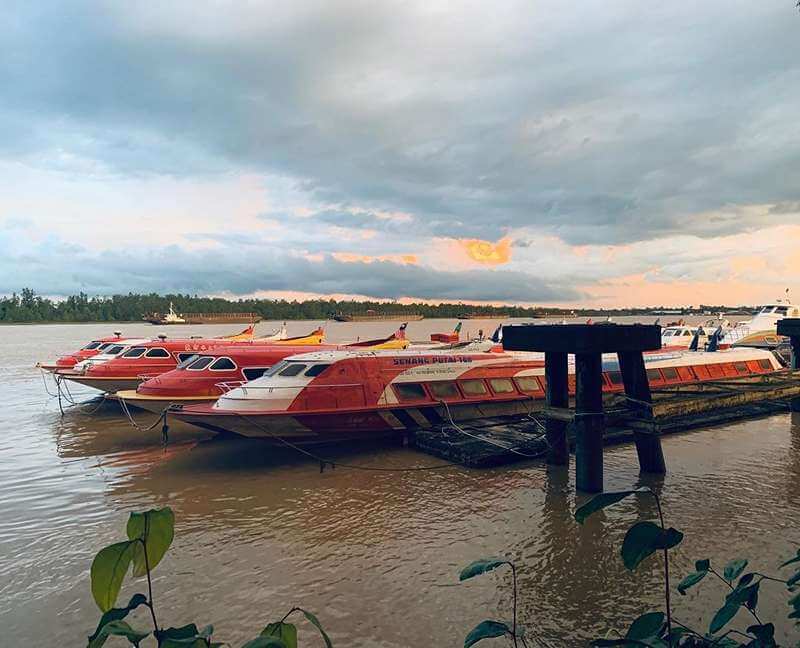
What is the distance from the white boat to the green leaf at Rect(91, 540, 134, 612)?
4797 cm

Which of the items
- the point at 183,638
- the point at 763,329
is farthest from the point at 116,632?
the point at 763,329

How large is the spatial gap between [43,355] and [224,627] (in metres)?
60.3

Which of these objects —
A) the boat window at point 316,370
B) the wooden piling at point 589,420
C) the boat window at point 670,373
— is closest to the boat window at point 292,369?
the boat window at point 316,370

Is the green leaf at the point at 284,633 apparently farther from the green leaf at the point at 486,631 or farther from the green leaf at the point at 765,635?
the green leaf at the point at 765,635

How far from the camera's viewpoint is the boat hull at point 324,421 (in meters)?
13.7

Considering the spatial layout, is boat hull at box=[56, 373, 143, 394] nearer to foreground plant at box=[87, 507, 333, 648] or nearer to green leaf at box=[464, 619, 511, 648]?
foreground plant at box=[87, 507, 333, 648]

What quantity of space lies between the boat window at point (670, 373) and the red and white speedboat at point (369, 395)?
4623 mm

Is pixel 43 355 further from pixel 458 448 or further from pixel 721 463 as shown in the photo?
pixel 721 463

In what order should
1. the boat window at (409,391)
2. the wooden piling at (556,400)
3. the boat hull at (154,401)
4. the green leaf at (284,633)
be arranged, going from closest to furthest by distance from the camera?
the green leaf at (284,633) < the wooden piling at (556,400) < the boat window at (409,391) < the boat hull at (154,401)

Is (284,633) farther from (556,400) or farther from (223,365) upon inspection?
(223,365)

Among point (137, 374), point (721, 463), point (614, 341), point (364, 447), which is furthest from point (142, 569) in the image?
point (137, 374)

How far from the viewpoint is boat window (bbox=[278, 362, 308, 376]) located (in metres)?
14.8

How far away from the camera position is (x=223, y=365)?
759 inches

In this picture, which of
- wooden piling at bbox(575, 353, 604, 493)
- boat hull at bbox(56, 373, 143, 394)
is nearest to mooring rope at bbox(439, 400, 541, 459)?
wooden piling at bbox(575, 353, 604, 493)
